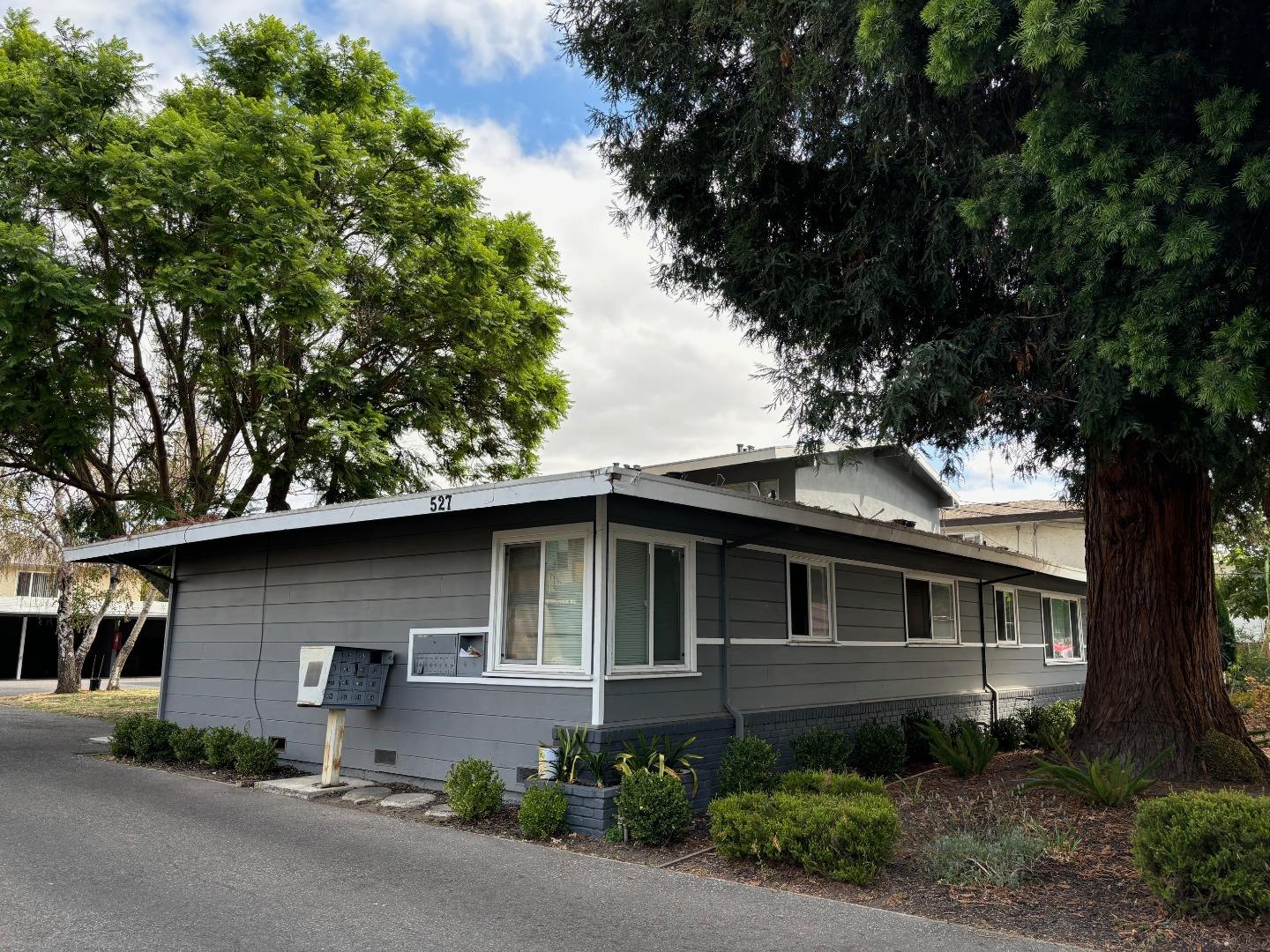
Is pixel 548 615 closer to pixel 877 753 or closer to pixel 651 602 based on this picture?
pixel 651 602

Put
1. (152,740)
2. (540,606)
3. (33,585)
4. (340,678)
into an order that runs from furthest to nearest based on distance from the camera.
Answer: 1. (33,585)
2. (152,740)
3. (340,678)
4. (540,606)

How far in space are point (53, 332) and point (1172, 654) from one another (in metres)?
14.3

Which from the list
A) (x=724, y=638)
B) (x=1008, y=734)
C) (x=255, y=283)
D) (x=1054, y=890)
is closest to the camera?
(x=1054, y=890)

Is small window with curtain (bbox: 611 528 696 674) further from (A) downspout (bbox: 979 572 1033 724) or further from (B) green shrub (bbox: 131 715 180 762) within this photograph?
(A) downspout (bbox: 979 572 1033 724)

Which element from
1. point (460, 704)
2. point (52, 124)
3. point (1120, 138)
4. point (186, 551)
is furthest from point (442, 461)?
point (1120, 138)

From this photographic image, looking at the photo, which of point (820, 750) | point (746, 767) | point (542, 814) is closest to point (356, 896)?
point (542, 814)

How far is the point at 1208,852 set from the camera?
514cm

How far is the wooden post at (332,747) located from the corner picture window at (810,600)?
4.95m

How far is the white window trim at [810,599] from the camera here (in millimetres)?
10406

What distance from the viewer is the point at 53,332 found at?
40.9ft

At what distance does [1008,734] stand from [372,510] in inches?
377

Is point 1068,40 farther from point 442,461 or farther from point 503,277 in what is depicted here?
point 442,461

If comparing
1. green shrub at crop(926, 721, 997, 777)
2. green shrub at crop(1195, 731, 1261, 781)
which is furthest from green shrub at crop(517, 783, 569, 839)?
green shrub at crop(1195, 731, 1261, 781)

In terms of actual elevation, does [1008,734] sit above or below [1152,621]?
below
